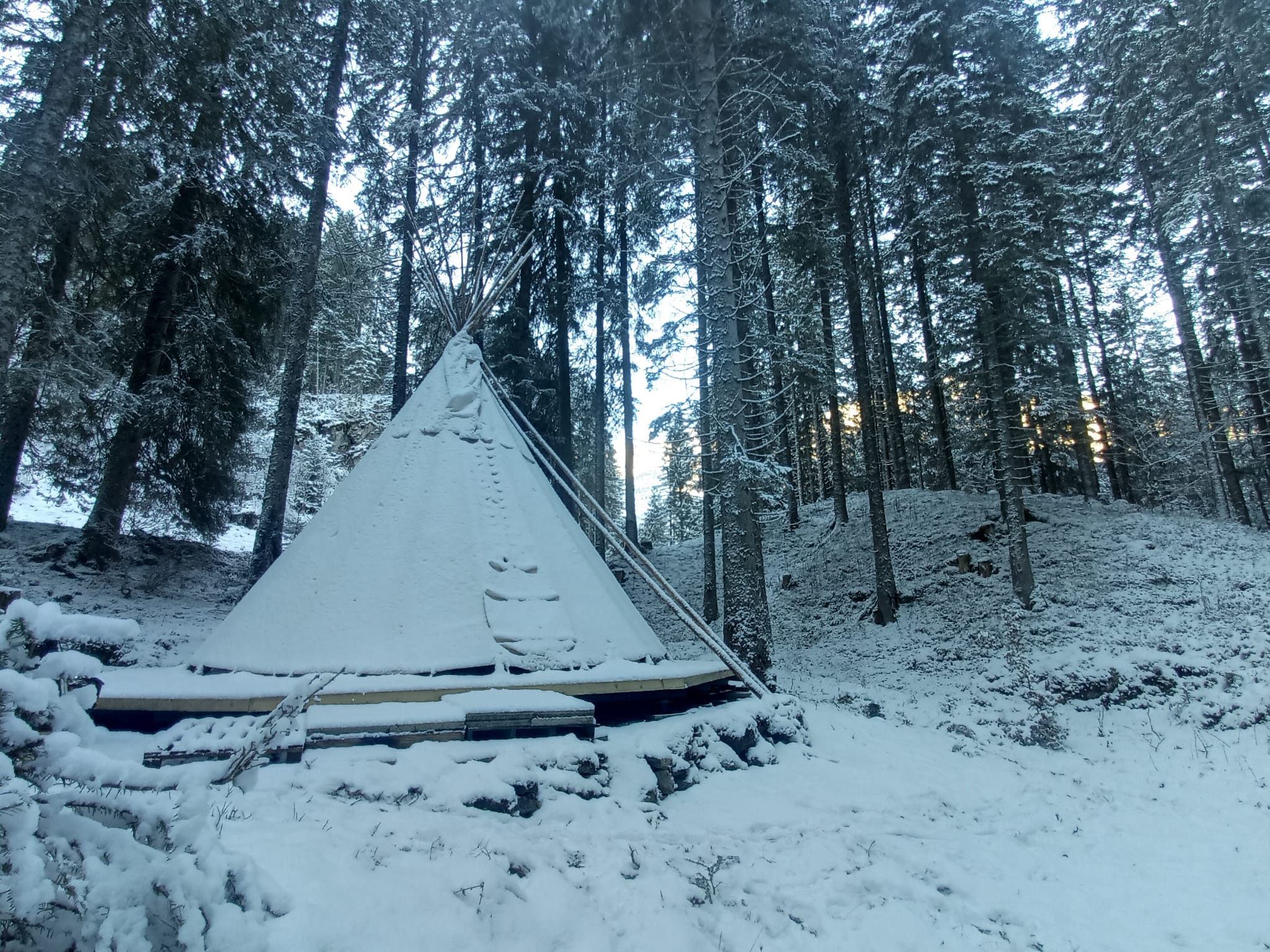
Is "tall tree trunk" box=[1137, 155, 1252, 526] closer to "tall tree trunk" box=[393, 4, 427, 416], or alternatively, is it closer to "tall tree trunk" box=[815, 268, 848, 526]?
"tall tree trunk" box=[815, 268, 848, 526]

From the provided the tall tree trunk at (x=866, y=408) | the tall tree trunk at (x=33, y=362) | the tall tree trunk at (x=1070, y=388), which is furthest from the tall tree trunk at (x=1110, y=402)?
the tall tree trunk at (x=33, y=362)

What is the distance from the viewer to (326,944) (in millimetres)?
2283

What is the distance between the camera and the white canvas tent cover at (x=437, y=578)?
517 centimetres

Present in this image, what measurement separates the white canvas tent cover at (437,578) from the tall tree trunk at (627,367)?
10.5m

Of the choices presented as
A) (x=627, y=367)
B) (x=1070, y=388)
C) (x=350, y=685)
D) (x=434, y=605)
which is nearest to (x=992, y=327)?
(x=1070, y=388)

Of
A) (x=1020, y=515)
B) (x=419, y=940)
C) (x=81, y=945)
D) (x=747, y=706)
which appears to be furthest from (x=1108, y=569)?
(x=81, y=945)

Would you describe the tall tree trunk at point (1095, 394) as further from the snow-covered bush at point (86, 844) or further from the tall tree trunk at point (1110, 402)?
the snow-covered bush at point (86, 844)

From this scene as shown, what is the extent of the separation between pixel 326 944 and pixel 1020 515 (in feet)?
43.0

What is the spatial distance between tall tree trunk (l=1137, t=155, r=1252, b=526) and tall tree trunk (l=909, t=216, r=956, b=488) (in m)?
5.63

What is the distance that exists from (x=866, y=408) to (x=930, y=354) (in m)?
6.39

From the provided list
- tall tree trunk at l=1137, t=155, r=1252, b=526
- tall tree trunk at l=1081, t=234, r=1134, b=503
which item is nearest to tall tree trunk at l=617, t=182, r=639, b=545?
tall tree trunk at l=1137, t=155, r=1252, b=526

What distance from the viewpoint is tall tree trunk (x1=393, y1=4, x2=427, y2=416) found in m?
13.0

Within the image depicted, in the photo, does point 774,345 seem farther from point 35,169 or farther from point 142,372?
point 142,372

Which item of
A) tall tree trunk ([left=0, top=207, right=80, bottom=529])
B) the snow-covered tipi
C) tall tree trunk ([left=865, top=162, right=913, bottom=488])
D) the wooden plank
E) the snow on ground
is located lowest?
the snow on ground
